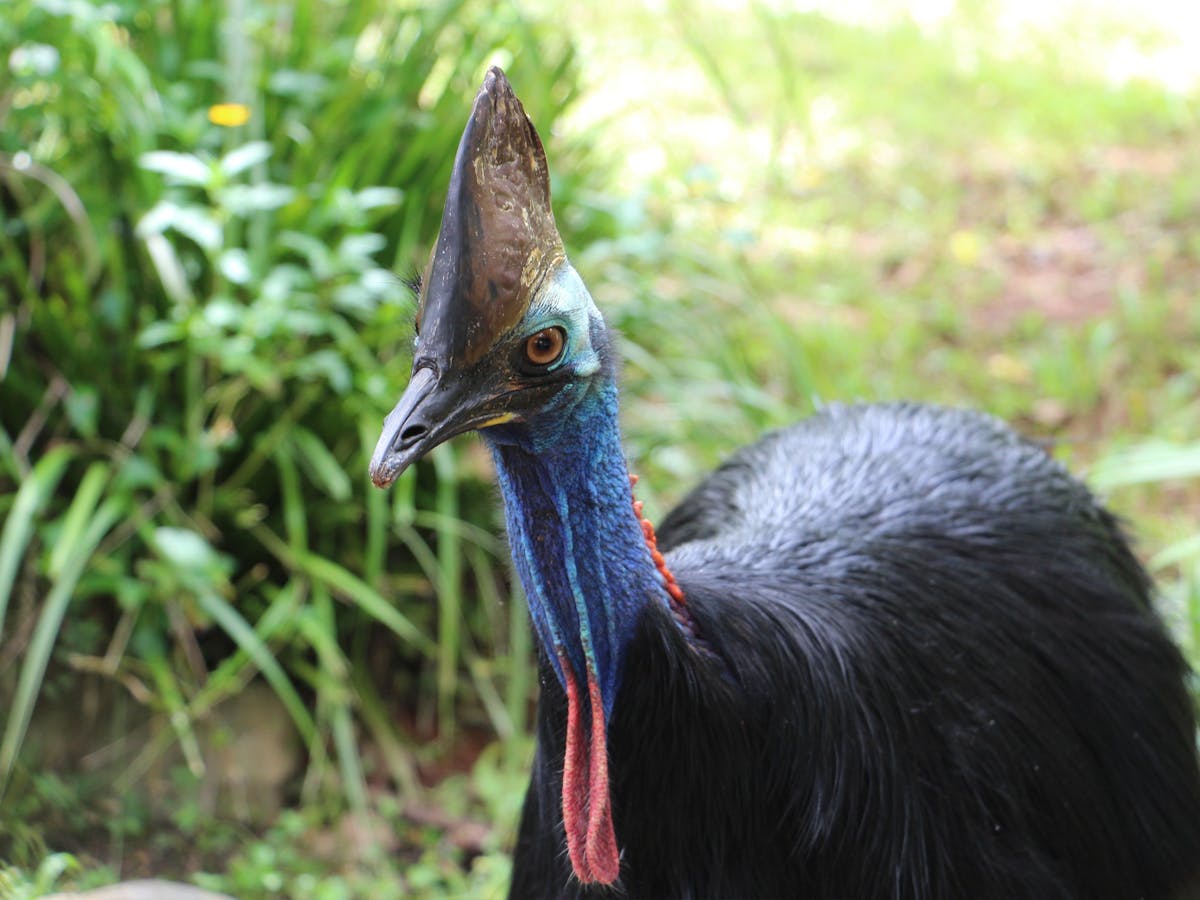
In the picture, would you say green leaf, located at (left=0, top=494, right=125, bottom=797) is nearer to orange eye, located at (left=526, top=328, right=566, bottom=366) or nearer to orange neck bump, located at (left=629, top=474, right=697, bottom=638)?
orange neck bump, located at (left=629, top=474, right=697, bottom=638)

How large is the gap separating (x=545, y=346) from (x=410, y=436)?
0.18m

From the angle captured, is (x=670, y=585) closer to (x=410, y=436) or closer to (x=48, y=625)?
(x=410, y=436)

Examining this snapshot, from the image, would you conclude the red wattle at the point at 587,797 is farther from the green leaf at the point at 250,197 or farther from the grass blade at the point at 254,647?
the green leaf at the point at 250,197

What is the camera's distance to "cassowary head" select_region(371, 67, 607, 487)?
1.52 meters

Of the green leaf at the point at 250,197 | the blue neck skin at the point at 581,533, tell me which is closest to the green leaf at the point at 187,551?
the green leaf at the point at 250,197

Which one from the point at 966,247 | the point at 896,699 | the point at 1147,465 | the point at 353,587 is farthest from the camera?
the point at 966,247

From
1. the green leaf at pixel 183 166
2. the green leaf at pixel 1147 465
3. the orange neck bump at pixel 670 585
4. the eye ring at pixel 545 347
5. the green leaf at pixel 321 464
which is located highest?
the green leaf at pixel 1147 465

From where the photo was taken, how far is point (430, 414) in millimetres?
1518

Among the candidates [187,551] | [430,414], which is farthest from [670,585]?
[187,551]

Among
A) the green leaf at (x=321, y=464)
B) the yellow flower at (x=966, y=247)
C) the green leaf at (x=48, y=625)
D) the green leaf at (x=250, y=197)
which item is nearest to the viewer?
the green leaf at (x=48, y=625)

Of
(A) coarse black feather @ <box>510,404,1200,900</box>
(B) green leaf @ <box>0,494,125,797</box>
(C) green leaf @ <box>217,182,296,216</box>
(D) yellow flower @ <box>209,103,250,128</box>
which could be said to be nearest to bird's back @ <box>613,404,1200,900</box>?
(A) coarse black feather @ <box>510,404,1200,900</box>

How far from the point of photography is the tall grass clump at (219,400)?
3.08 metres

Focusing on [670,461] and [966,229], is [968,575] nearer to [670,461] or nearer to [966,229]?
[670,461]

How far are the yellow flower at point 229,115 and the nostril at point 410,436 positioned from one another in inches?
75.8
